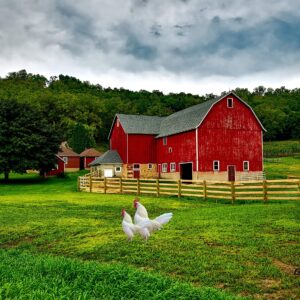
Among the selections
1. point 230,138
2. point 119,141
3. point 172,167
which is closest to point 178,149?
point 172,167

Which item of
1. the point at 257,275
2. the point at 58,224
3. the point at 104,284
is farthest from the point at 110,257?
the point at 58,224

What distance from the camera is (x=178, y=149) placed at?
39.9 meters

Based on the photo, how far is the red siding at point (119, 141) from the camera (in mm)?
44500

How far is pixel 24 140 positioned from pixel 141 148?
13.2 m

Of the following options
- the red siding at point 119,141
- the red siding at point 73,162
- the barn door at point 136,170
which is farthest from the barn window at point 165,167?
the red siding at point 73,162

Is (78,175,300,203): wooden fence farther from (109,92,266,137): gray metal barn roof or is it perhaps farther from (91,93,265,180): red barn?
(109,92,266,137): gray metal barn roof

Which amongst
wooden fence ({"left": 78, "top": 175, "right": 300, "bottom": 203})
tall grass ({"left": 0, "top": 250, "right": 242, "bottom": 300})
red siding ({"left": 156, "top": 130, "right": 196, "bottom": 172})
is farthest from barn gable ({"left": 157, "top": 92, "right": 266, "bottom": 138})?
tall grass ({"left": 0, "top": 250, "right": 242, "bottom": 300})

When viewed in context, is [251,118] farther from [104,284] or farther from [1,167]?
[104,284]

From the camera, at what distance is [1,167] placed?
3931 cm

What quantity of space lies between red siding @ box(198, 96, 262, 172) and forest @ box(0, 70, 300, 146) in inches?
1665

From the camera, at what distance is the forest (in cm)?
8719

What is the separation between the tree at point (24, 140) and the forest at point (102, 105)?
30.4 m

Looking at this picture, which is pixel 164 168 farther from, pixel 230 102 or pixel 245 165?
pixel 230 102

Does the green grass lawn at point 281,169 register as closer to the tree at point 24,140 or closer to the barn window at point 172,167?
the barn window at point 172,167
